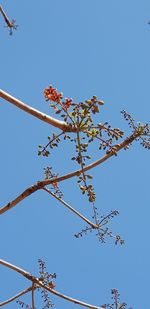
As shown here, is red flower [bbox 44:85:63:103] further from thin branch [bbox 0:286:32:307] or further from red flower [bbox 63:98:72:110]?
thin branch [bbox 0:286:32:307]

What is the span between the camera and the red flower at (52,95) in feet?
17.0

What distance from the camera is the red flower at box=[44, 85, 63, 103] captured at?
517 centimetres

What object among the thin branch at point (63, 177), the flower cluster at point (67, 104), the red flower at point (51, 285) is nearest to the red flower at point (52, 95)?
the flower cluster at point (67, 104)

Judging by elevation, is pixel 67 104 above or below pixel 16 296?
above

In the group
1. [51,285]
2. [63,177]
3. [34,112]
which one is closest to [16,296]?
[51,285]

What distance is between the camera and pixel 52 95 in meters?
5.20

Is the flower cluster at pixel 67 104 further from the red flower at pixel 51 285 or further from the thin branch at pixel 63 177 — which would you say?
the red flower at pixel 51 285

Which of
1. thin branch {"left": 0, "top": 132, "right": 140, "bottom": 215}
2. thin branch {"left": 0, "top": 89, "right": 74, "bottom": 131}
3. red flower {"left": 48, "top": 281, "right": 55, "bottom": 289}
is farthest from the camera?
red flower {"left": 48, "top": 281, "right": 55, "bottom": 289}

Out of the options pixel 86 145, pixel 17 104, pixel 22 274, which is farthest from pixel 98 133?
pixel 22 274

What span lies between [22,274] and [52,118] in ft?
8.40

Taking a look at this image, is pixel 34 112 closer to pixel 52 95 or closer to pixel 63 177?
pixel 52 95

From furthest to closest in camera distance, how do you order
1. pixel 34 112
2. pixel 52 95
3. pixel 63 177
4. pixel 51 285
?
1. pixel 51 285
2. pixel 63 177
3. pixel 52 95
4. pixel 34 112

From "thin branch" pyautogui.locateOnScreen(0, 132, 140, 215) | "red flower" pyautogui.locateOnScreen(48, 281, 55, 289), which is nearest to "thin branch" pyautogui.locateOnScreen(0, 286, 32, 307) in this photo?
"red flower" pyautogui.locateOnScreen(48, 281, 55, 289)

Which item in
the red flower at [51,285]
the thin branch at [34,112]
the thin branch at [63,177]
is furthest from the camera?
the red flower at [51,285]
